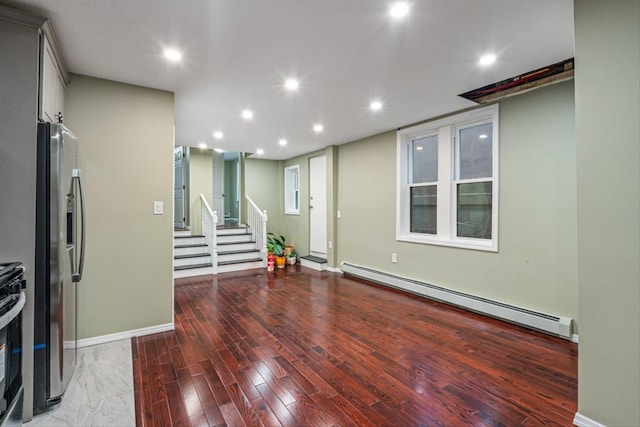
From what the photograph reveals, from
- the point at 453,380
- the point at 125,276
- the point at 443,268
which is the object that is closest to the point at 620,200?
the point at 453,380

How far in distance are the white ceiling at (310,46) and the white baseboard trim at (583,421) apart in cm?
246

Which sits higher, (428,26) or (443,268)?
(428,26)

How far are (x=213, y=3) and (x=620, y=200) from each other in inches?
100

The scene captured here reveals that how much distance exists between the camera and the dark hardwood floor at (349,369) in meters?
1.80

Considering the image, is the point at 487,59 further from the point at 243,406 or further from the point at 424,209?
the point at 243,406

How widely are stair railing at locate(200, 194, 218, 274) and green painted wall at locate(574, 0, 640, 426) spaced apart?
204 inches

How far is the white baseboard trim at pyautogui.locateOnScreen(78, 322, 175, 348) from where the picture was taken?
8.73 feet

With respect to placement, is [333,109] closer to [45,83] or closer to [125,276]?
[45,83]

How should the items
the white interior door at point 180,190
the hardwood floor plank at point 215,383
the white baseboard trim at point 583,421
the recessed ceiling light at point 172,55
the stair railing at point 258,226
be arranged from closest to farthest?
the white baseboard trim at point 583,421 → the hardwood floor plank at point 215,383 → the recessed ceiling light at point 172,55 → the stair railing at point 258,226 → the white interior door at point 180,190

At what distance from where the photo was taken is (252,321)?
3281 mm

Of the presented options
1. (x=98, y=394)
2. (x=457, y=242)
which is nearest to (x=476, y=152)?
(x=457, y=242)

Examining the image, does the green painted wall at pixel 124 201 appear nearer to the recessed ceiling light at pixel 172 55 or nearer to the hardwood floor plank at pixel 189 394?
the recessed ceiling light at pixel 172 55

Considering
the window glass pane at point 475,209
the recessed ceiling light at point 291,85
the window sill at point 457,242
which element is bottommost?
the window sill at point 457,242

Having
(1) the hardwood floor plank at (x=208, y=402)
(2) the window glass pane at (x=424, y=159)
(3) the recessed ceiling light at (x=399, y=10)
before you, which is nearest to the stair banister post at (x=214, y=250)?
(1) the hardwood floor plank at (x=208, y=402)
